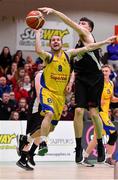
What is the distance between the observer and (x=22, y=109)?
12156 millimetres

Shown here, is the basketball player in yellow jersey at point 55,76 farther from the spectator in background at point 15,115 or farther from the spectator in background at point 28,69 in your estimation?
the spectator in background at point 28,69

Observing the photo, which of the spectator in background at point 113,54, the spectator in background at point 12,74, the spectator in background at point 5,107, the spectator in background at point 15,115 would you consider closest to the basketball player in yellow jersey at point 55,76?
the spectator in background at point 15,115

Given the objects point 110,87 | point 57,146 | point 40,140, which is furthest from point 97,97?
point 57,146

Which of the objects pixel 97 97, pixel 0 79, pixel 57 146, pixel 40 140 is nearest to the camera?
pixel 40 140

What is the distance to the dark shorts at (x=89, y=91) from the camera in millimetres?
8198

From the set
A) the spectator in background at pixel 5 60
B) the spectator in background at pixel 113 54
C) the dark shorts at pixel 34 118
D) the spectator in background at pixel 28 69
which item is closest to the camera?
the dark shorts at pixel 34 118

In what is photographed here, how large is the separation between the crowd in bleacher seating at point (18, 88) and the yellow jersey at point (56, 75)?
3.37m

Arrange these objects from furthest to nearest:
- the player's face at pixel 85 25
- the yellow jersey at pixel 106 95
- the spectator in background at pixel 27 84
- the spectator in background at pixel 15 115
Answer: the spectator in background at pixel 27 84
the spectator in background at pixel 15 115
the yellow jersey at pixel 106 95
the player's face at pixel 85 25

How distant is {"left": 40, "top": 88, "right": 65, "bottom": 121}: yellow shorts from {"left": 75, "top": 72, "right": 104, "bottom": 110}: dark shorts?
357 mm

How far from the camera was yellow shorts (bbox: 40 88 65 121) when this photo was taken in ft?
25.4

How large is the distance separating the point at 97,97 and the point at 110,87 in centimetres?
A: 197

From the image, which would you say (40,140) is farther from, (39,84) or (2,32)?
(2,32)

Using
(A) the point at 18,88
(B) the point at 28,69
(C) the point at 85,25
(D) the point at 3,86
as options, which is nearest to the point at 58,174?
(C) the point at 85,25

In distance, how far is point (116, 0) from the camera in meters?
18.0
